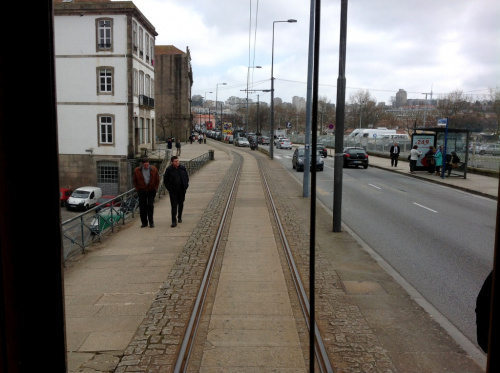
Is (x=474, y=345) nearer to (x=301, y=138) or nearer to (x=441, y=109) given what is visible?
(x=441, y=109)

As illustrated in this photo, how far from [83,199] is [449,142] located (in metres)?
23.8

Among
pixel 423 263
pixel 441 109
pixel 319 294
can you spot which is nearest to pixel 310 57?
pixel 423 263

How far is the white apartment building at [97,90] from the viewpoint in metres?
38.1

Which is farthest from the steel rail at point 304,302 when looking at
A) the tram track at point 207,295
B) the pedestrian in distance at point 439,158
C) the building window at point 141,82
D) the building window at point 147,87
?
the building window at point 147,87

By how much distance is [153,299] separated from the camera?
6570 mm

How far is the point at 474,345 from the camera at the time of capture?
520cm

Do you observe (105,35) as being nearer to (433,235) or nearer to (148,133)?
(148,133)

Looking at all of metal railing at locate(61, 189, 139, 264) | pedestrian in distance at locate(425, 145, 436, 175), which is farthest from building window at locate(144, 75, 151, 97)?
metal railing at locate(61, 189, 139, 264)

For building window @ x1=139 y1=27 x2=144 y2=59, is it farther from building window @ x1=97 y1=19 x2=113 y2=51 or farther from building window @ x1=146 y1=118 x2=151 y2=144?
building window @ x1=146 y1=118 x2=151 y2=144

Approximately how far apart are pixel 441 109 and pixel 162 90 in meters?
44.8

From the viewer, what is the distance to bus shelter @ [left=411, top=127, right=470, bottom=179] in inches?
1007

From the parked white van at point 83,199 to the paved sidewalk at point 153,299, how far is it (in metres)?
22.3

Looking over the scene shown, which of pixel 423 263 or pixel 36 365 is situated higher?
pixel 36 365

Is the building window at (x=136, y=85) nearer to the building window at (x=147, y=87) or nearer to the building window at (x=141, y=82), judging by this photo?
the building window at (x=141, y=82)
